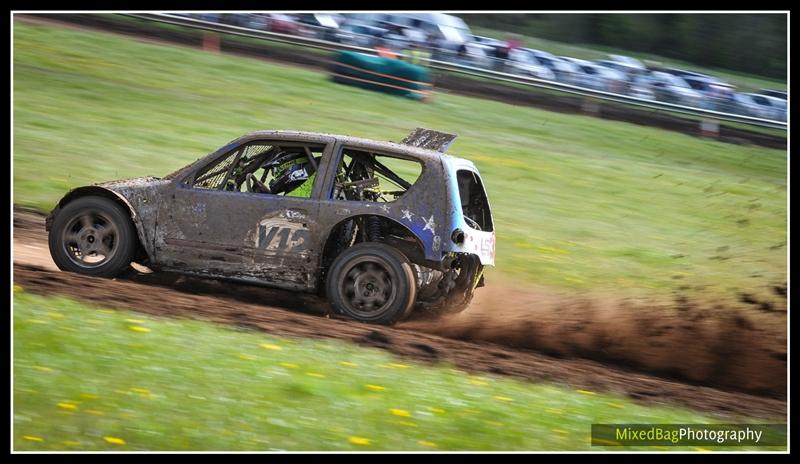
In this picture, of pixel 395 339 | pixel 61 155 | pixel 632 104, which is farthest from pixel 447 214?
pixel 632 104

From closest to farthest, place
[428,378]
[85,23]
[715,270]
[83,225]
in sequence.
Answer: [428,378]
[83,225]
[715,270]
[85,23]

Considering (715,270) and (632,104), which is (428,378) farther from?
(632,104)

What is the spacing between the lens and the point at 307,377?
7832mm

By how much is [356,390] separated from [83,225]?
3365 millimetres

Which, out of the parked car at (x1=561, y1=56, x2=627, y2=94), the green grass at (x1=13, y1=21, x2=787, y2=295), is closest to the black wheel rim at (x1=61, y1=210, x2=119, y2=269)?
the green grass at (x1=13, y1=21, x2=787, y2=295)

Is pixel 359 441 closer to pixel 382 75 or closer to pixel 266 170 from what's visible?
pixel 266 170

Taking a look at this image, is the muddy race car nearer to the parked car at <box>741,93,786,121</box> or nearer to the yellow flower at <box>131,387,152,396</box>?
the yellow flower at <box>131,387,152,396</box>

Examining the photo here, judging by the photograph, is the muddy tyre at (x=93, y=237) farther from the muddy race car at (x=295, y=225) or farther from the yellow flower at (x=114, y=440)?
the yellow flower at (x=114, y=440)

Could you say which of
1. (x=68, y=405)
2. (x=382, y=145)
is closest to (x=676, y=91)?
(x=382, y=145)

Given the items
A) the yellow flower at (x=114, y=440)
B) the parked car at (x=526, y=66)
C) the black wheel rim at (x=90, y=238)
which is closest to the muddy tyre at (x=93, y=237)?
the black wheel rim at (x=90, y=238)

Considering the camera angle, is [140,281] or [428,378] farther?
[140,281]
